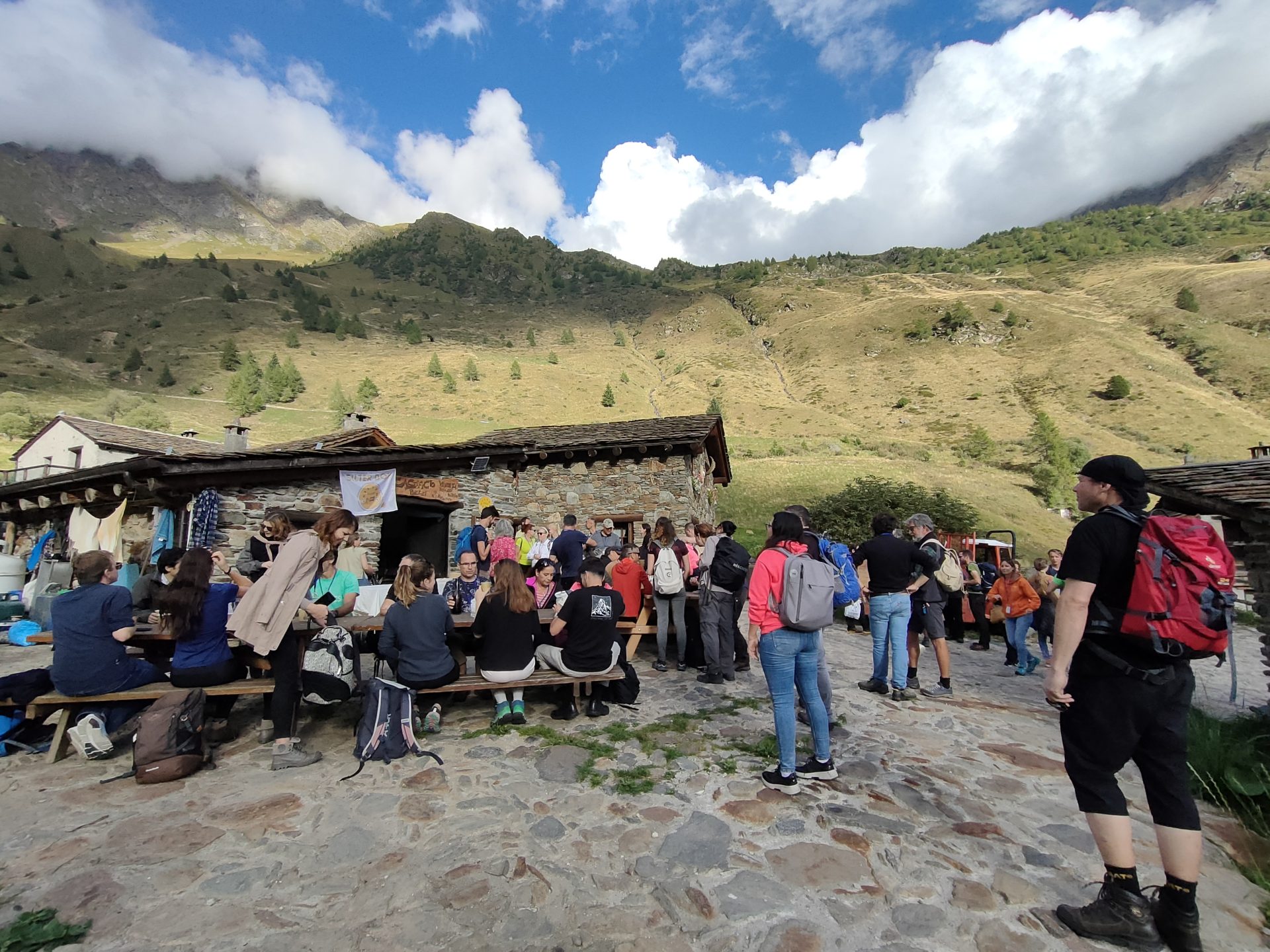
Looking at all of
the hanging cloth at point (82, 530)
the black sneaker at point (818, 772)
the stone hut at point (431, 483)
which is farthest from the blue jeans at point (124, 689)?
the hanging cloth at point (82, 530)

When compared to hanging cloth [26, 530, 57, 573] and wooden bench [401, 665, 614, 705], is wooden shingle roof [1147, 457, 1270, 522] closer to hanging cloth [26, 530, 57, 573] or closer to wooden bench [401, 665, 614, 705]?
wooden bench [401, 665, 614, 705]

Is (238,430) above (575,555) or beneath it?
above

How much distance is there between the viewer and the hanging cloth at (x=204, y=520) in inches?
426

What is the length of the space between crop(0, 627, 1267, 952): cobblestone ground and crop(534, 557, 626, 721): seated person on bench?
1.58ft

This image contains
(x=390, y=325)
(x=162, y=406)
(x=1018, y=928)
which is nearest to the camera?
(x=1018, y=928)

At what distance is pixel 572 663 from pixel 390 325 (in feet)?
331

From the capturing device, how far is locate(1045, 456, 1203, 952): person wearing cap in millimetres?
2438

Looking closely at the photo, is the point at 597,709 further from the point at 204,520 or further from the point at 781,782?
the point at 204,520

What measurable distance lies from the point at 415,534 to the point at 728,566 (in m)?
11.6

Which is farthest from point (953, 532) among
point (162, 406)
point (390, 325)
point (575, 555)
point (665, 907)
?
point (390, 325)

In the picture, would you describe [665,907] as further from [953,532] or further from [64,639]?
[953,532]

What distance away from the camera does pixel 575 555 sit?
872cm

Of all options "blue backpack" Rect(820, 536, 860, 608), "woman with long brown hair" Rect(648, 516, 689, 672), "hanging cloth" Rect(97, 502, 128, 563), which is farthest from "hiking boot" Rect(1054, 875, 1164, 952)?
"hanging cloth" Rect(97, 502, 128, 563)

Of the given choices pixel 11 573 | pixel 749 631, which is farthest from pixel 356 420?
pixel 749 631
